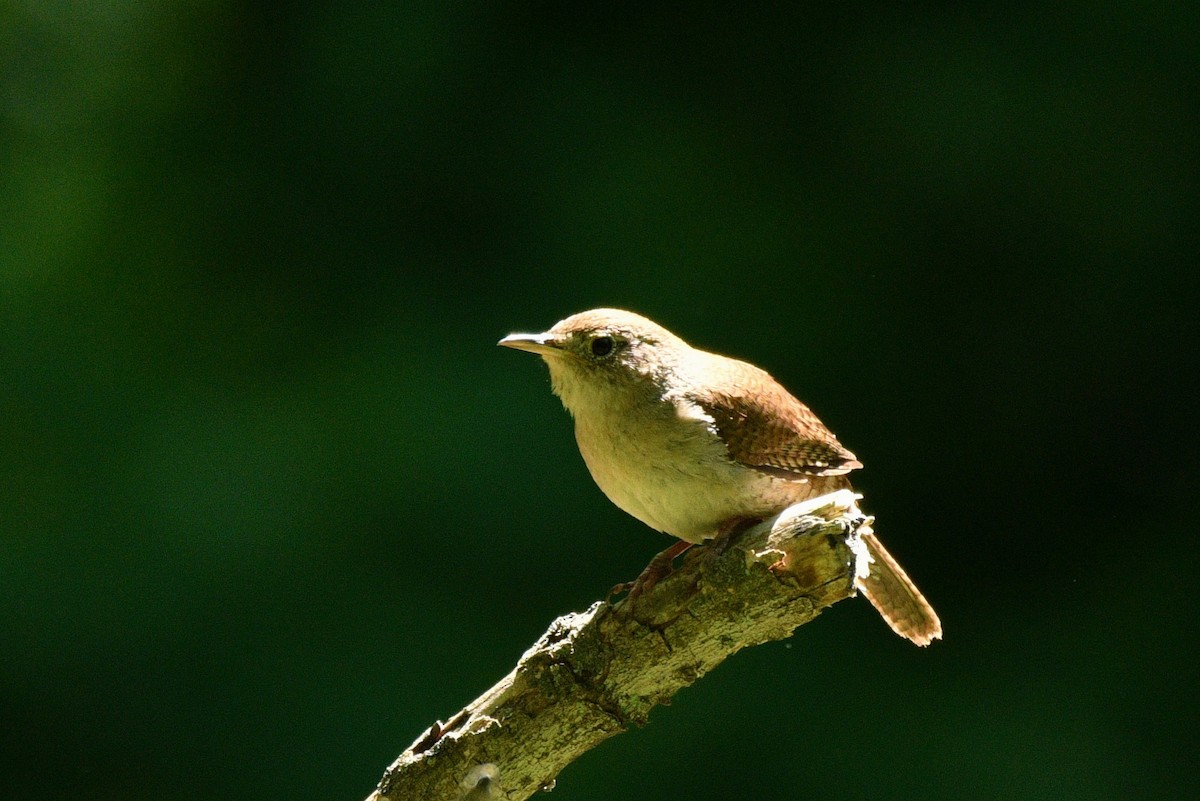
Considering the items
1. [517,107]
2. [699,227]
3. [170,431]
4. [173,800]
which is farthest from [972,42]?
[173,800]

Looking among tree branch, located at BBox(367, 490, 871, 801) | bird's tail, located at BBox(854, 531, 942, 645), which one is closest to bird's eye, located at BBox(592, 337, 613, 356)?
tree branch, located at BBox(367, 490, 871, 801)

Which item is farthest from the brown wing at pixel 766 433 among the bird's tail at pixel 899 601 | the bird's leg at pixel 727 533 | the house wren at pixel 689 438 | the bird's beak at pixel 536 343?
the bird's beak at pixel 536 343

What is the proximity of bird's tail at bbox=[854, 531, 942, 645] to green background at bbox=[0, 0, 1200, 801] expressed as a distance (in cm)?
158

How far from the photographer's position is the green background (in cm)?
440

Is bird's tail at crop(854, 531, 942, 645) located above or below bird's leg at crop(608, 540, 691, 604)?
below

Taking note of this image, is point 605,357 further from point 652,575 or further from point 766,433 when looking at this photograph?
point 652,575

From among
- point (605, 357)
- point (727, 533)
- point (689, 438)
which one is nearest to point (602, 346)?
point (605, 357)

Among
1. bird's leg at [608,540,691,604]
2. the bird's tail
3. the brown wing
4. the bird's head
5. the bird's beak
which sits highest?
the bird's beak

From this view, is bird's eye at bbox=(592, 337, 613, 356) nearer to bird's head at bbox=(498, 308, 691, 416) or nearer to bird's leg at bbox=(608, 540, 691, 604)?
bird's head at bbox=(498, 308, 691, 416)

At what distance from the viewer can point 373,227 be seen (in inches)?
187

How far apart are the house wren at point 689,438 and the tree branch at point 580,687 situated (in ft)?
0.69

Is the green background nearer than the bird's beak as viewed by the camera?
No

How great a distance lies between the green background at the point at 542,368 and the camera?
4398 millimetres

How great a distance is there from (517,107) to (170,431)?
6.27ft
